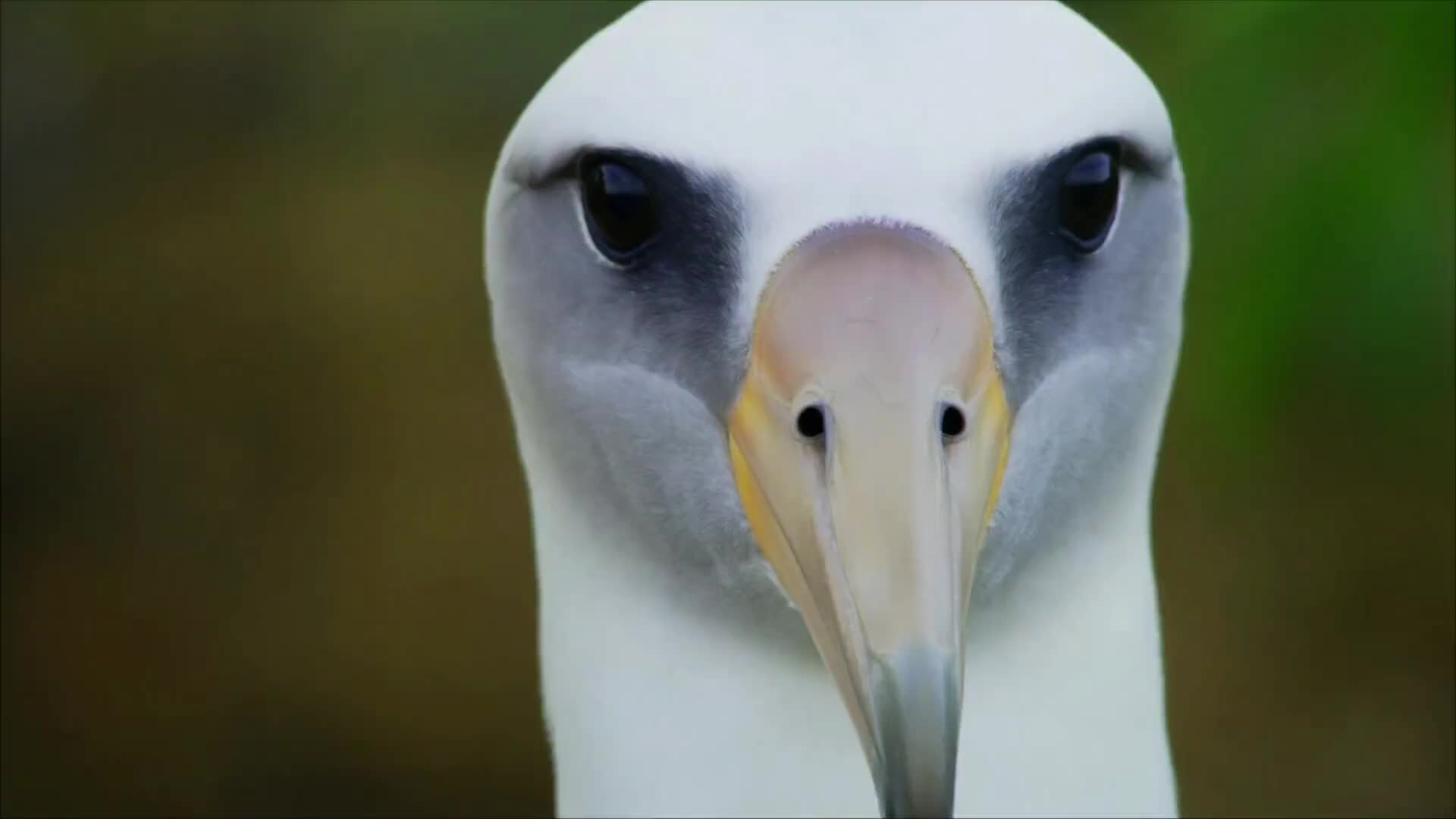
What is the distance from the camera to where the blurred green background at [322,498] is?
2148 millimetres

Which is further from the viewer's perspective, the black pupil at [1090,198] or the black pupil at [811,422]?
the black pupil at [1090,198]

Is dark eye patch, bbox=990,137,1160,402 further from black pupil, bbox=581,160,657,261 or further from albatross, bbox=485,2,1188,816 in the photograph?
black pupil, bbox=581,160,657,261

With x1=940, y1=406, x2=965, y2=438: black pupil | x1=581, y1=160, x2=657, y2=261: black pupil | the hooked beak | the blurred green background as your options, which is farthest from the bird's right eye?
the blurred green background

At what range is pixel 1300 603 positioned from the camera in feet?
7.21

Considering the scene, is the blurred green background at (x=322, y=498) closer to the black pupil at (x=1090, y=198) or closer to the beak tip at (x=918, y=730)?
the black pupil at (x=1090, y=198)

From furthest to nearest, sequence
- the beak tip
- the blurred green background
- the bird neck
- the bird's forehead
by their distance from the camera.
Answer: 1. the blurred green background
2. the bird neck
3. the bird's forehead
4. the beak tip

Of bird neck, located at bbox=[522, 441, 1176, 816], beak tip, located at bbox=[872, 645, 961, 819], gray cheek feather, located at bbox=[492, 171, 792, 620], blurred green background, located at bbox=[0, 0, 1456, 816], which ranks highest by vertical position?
blurred green background, located at bbox=[0, 0, 1456, 816]

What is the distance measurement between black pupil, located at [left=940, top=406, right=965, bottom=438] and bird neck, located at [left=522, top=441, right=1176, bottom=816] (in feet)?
0.67

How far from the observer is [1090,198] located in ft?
3.07

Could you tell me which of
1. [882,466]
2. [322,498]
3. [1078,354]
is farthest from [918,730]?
[322,498]

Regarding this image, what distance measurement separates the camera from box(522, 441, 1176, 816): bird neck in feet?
3.34

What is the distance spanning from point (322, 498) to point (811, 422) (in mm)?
1796

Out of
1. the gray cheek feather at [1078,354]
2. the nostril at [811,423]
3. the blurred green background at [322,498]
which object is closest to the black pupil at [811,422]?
the nostril at [811,423]

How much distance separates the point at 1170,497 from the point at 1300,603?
0.67 feet
